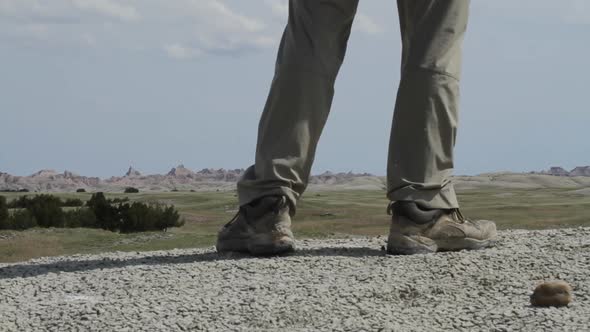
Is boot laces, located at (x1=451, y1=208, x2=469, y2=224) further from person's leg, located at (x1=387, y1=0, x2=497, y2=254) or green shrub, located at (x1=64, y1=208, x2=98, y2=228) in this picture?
green shrub, located at (x1=64, y1=208, x2=98, y2=228)

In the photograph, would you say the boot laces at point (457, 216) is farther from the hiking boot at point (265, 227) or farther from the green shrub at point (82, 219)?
the green shrub at point (82, 219)

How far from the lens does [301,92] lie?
586 centimetres

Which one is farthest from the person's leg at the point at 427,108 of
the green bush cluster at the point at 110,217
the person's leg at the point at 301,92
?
the green bush cluster at the point at 110,217

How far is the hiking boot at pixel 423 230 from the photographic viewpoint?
19.7ft

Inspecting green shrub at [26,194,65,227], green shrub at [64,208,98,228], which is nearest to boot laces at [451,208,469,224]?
green shrub at [26,194,65,227]

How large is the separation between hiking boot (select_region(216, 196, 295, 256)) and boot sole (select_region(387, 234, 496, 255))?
72 cm

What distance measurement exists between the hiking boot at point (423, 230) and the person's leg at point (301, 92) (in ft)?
2.45

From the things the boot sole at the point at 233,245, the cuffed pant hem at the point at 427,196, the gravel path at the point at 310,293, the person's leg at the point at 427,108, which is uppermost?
the person's leg at the point at 427,108

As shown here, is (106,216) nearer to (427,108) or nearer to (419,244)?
(419,244)

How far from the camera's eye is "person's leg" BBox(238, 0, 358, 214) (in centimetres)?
588

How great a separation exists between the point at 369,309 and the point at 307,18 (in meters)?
2.14

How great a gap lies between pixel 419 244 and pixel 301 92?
4.40ft

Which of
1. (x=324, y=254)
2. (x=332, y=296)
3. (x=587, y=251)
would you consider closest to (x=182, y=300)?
Answer: (x=332, y=296)

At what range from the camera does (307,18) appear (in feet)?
19.4
